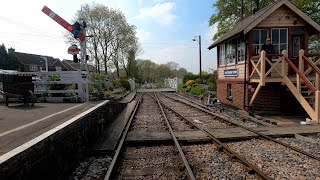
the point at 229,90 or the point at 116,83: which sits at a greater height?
the point at 116,83

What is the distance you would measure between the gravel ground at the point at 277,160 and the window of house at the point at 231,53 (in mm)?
8604

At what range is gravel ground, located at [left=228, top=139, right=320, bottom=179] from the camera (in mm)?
4676

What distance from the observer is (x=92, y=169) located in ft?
16.9

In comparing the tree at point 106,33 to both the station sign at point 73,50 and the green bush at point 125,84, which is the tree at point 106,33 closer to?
the green bush at point 125,84

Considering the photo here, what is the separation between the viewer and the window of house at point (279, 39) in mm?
12750

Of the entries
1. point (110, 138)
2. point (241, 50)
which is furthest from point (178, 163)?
point (241, 50)

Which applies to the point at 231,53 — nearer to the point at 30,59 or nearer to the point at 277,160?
the point at 277,160

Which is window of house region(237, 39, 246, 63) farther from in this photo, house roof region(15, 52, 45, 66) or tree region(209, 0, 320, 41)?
house roof region(15, 52, 45, 66)

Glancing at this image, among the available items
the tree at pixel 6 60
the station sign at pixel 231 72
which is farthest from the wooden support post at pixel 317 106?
the tree at pixel 6 60

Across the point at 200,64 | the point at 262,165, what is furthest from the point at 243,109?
the point at 200,64

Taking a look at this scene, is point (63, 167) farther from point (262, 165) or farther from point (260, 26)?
point (260, 26)

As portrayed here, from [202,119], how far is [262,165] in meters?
5.76

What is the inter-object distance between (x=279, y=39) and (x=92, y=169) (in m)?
11.2

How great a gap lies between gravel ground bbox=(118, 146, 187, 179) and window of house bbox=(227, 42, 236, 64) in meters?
9.56
